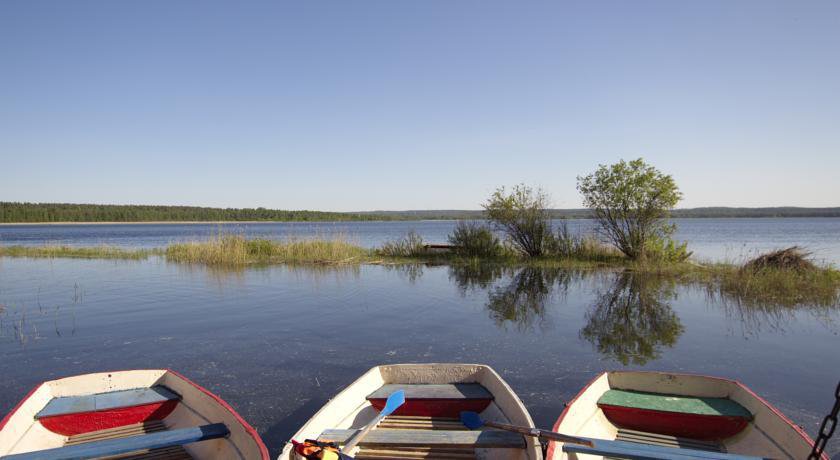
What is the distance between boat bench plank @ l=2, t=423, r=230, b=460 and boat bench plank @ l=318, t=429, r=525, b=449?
88cm

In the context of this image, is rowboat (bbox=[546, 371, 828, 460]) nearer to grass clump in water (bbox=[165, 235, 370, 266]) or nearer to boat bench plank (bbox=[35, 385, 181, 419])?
boat bench plank (bbox=[35, 385, 181, 419])

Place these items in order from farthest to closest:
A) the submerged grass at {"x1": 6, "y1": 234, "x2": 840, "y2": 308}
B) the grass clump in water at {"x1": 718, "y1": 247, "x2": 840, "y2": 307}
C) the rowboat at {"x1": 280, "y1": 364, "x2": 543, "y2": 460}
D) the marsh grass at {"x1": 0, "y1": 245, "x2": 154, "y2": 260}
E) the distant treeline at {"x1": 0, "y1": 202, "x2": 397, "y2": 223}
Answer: the distant treeline at {"x1": 0, "y1": 202, "x2": 397, "y2": 223}
the marsh grass at {"x1": 0, "y1": 245, "x2": 154, "y2": 260}
the submerged grass at {"x1": 6, "y1": 234, "x2": 840, "y2": 308}
the grass clump in water at {"x1": 718, "y1": 247, "x2": 840, "y2": 307}
the rowboat at {"x1": 280, "y1": 364, "x2": 543, "y2": 460}

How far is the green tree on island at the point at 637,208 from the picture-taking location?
56.6 ft

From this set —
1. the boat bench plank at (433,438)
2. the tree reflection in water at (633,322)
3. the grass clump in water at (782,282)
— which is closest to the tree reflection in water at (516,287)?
the tree reflection in water at (633,322)

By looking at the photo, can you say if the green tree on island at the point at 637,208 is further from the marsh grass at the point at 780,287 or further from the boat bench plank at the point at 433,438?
the boat bench plank at the point at 433,438

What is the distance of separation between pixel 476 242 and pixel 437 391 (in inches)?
626

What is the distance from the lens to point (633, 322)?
378 inches

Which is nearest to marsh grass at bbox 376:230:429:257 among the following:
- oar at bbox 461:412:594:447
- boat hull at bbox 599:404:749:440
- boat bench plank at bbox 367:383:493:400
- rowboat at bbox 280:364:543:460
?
rowboat at bbox 280:364:543:460

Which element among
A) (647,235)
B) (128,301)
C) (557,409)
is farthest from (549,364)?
(647,235)

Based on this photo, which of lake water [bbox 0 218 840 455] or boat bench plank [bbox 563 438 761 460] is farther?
lake water [bbox 0 218 840 455]

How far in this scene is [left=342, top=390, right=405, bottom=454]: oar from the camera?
3.62 m

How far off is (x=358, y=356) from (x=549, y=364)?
2921 millimetres

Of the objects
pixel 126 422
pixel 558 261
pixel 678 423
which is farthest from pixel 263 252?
pixel 678 423

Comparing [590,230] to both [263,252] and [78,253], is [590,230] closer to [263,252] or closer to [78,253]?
[263,252]
